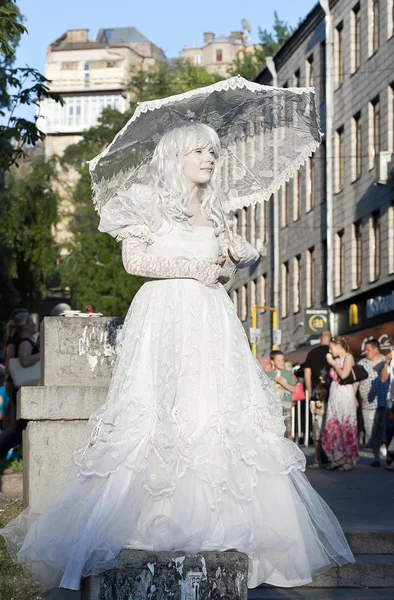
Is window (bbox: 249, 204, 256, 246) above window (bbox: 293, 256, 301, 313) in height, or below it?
above

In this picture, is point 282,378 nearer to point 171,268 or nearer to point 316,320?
point 171,268

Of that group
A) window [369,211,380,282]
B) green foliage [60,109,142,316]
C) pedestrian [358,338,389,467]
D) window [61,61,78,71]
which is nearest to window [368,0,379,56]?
window [369,211,380,282]

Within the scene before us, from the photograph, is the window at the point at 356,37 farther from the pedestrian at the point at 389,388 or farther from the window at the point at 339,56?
the pedestrian at the point at 389,388

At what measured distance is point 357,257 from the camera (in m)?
40.3

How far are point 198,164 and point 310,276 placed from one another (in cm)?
3984

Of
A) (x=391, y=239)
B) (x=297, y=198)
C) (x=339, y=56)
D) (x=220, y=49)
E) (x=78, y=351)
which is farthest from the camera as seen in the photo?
(x=220, y=49)

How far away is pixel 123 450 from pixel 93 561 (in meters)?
0.54

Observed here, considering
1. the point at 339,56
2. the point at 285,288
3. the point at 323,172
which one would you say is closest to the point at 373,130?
the point at 339,56

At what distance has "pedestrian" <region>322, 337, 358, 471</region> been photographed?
16.3 metres

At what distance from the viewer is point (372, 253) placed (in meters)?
38.4

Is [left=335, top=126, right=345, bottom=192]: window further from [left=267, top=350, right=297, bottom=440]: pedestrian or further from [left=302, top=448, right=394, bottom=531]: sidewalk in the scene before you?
[left=302, top=448, right=394, bottom=531]: sidewalk

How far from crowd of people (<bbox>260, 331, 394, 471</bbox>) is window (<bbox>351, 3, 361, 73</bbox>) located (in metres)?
22.3

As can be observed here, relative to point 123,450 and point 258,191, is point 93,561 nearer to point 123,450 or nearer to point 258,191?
point 123,450

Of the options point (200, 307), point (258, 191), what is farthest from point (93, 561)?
point (258, 191)
